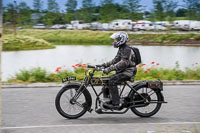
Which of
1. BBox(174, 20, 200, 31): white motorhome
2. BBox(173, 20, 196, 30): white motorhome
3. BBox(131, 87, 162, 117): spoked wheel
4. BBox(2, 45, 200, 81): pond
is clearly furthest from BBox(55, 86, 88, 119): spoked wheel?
BBox(173, 20, 196, 30): white motorhome

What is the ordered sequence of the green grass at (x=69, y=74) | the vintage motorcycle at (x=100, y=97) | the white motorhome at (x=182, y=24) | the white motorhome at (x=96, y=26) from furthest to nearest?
the white motorhome at (x=96, y=26) → the white motorhome at (x=182, y=24) → the green grass at (x=69, y=74) → the vintage motorcycle at (x=100, y=97)

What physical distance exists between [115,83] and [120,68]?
31cm

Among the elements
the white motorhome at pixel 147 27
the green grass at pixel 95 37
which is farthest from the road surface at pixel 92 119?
the white motorhome at pixel 147 27

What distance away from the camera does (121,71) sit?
6.84 m

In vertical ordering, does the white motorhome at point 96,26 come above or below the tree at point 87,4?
below

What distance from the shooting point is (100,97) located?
703 cm

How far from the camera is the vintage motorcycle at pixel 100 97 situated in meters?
6.87

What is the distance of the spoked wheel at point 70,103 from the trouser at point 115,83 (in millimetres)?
555

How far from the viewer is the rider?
6.73 m

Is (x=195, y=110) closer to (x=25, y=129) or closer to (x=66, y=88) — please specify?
(x=66, y=88)

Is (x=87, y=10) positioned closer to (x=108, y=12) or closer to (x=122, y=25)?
(x=108, y=12)

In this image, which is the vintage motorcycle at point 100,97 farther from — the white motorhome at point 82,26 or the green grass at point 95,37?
the white motorhome at point 82,26

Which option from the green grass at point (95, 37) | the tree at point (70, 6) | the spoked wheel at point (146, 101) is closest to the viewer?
the spoked wheel at point (146, 101)

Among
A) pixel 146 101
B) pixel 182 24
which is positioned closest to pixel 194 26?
pixel 182 24
